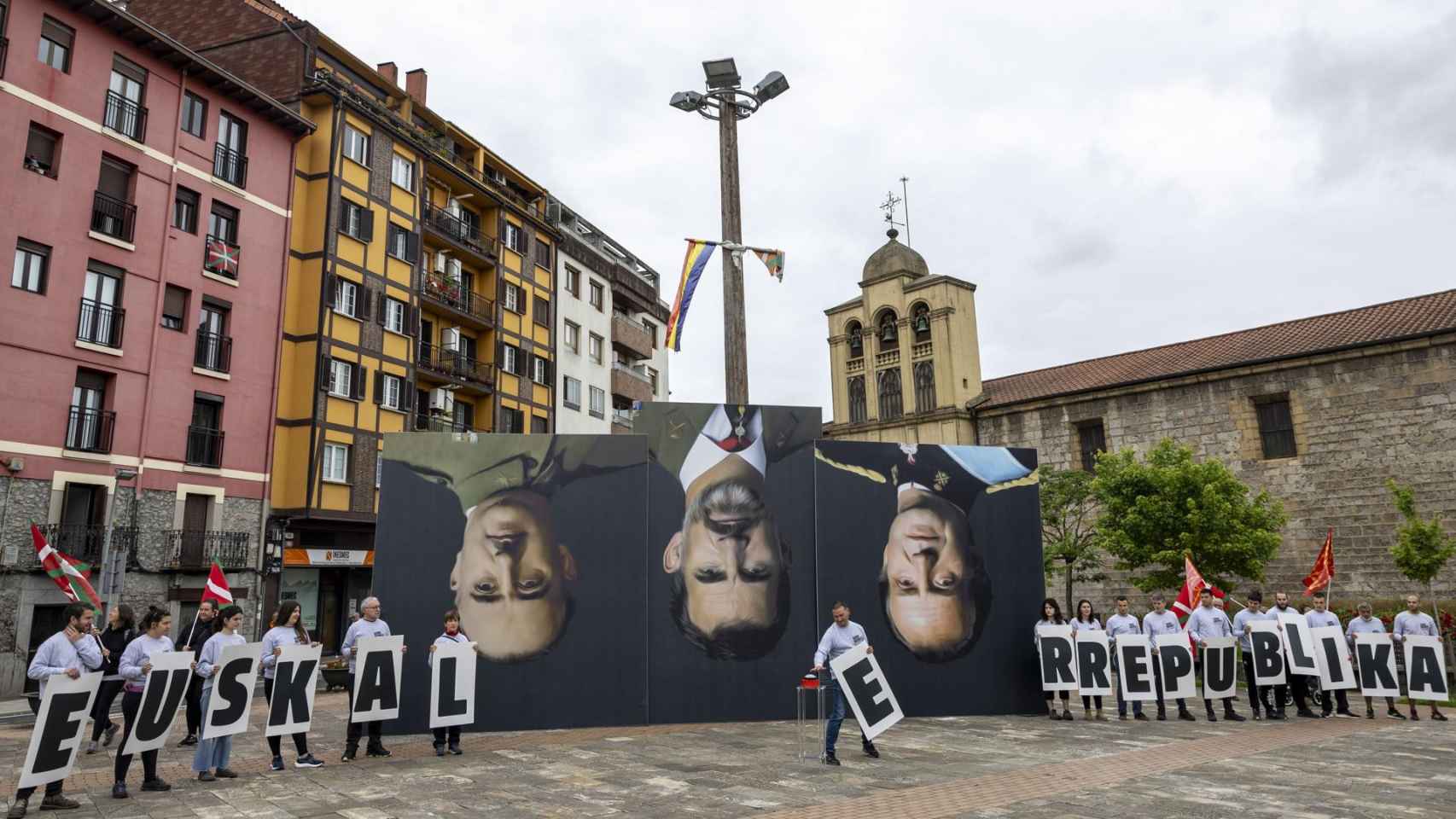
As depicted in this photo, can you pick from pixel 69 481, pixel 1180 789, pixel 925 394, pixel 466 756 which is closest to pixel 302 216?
pixel 69 481

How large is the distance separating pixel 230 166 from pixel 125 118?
3.19 metres

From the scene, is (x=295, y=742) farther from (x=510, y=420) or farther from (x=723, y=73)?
(x=510, y=420)

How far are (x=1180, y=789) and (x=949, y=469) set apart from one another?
269 inches

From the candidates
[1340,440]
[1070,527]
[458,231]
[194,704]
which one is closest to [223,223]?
[458,231]

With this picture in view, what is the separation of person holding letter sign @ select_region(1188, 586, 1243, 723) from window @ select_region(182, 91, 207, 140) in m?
28.8

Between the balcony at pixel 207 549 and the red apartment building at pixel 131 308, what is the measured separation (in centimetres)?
5

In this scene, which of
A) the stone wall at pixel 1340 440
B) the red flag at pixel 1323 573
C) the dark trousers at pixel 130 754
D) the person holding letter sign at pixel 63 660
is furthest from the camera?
the stone wall at pixel 1340 440

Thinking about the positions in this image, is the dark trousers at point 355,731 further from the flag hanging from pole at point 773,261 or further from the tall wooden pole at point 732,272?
the flag hanging from pole at point 773,261

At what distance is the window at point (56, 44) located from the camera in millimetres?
23391

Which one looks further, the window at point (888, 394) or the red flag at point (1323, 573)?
the window at point (888, 394)

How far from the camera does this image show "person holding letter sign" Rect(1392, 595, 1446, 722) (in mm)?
14234

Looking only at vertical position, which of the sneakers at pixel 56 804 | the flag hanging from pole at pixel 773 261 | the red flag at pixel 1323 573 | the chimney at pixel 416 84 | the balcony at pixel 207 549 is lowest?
the sneakers at pixel 56 804

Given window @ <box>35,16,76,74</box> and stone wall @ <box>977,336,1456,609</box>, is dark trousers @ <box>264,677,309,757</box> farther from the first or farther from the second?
stone wall @ <box>977,336,1456,609</box>

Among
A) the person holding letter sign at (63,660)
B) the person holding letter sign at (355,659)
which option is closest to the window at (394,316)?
the person holding letter sign at (355,659)
